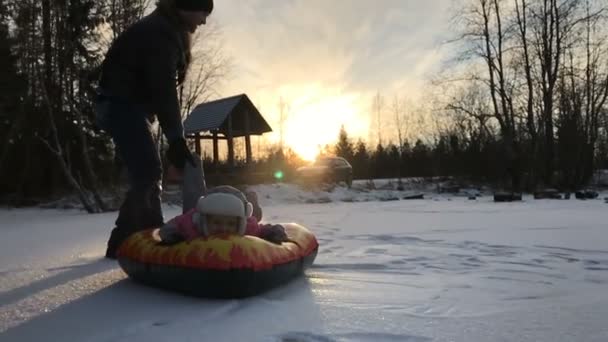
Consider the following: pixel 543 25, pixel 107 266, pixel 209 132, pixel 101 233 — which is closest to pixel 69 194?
pixel 209 132

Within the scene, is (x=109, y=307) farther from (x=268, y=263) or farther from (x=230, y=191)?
(x=230, y=191)

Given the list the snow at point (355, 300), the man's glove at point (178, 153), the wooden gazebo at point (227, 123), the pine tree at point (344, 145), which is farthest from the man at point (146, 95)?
the pine tree at point (344, 145)

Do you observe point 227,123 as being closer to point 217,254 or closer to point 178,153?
point 178,153

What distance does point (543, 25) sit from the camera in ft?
50.6

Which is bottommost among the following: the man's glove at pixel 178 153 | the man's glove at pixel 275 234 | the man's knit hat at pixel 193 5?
the man's glove at pixel 275 234

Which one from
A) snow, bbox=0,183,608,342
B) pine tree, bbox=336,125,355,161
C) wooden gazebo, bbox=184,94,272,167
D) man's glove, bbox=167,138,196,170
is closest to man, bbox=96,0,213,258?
man's glove, bbox=167,138,196,170

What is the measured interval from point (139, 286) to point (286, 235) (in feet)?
2.33

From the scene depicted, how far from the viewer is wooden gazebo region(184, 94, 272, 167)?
1364 centimetres

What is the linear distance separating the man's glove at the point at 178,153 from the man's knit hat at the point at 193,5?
0.73 metres

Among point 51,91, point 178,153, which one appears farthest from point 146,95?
point 51,91

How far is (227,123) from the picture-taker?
13.7 metres

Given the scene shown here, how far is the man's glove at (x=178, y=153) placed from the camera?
229cm

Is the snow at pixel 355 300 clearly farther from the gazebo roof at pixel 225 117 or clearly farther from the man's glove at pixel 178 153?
the gazebo roof at pixel 225 117

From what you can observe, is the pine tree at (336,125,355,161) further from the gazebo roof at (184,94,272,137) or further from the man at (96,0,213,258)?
the man at (96,0,213,258)
